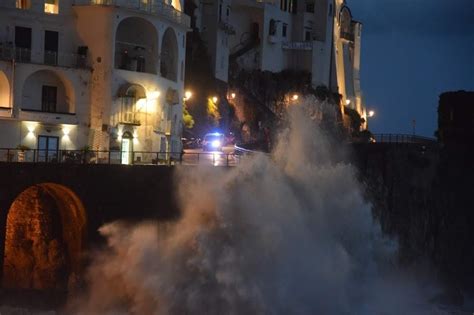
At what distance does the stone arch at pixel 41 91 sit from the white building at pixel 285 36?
29996 mm

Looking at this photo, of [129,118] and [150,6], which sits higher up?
[150,6]

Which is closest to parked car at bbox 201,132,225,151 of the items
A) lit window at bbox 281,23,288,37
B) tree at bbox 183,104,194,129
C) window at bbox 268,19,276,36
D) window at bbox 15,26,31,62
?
tree at bbox 183,104,194,129

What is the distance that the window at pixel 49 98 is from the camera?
5084cm

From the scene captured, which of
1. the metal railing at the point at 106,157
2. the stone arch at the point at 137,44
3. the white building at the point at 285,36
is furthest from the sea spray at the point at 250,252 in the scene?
the white building at the point at 285,36

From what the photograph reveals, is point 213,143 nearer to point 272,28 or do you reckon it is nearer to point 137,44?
point 137,44

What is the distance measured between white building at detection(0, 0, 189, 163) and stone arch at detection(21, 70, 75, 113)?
0.19 ft

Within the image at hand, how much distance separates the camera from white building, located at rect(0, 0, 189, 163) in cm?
4922

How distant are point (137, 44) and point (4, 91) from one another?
30.6 ft

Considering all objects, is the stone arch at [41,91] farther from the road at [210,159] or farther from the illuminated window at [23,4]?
the road at [210,159]

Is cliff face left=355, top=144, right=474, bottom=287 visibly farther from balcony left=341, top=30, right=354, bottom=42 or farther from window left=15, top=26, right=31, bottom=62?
balcony left=341, top=30, right=354, bottom=42

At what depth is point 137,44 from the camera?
5431 cm

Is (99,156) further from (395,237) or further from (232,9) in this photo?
(232,9)

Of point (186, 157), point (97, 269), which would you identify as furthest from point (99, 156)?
point (97, 269)

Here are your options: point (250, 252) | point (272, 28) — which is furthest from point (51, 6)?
point (272, 28)
